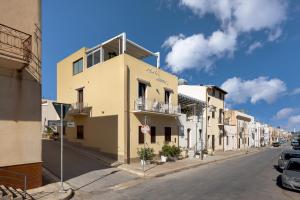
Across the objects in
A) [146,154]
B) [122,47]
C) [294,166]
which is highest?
[122,47]

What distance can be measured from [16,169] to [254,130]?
2680 inches

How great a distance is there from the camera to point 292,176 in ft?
39.3

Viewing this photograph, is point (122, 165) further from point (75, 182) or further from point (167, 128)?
point (167, 128)

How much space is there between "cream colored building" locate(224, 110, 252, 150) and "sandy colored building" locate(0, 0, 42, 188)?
1478 inches

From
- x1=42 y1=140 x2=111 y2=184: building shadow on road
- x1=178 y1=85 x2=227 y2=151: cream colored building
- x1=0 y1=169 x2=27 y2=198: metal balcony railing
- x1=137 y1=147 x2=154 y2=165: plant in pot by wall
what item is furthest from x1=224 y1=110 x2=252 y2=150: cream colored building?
x1=0 y1=169 x2=27 y2=198: metal balcony railing

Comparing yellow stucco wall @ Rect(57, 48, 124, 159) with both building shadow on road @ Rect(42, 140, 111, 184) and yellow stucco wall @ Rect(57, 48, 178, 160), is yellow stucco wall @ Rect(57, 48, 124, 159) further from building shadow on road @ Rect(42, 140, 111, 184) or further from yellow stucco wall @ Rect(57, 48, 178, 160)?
building shadow on road @ Rect(42, 140, 111, 184)

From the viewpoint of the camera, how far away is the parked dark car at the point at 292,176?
458 inches

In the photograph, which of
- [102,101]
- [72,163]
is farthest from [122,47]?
[72,163]

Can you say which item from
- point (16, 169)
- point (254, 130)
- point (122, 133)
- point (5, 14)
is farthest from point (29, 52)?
point (254, 130)

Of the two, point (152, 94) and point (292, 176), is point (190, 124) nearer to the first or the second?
point (152, 94)

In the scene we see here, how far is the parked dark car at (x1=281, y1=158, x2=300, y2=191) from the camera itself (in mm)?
11633

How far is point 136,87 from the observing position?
69.0 feet

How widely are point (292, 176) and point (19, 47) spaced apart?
42.3 ft

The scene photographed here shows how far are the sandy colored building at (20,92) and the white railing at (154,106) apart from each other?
10159 mm
